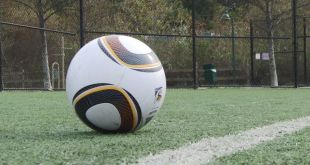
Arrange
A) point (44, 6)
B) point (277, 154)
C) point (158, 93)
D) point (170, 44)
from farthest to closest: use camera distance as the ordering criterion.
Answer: point (170, 44) → point (44, 6) → point (158, 93) → point (277, 154)

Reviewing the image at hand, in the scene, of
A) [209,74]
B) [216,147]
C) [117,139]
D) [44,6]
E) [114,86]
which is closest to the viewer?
[216,147]

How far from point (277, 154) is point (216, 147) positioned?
0.48 meters

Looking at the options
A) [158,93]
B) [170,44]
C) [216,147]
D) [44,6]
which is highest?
[44,6]

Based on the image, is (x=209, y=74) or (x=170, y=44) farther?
(x=170, y=44)

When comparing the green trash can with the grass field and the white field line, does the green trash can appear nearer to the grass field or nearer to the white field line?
the grass field

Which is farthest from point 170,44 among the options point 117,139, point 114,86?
point 117,139

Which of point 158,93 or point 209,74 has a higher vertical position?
point 158,93

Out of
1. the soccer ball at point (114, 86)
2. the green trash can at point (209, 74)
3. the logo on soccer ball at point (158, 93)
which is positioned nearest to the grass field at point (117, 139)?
the soccer ball at point (114, 86)

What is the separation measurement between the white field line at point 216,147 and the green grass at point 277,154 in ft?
0.32

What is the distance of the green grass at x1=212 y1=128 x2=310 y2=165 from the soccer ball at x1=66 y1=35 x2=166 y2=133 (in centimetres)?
101

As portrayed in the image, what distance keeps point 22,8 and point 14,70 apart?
2.17m

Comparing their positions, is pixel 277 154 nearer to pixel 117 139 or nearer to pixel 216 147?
pixel 216 147

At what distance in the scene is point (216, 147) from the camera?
11.9 ft

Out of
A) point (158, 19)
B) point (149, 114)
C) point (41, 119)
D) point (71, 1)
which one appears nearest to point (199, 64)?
point (158, 19)
